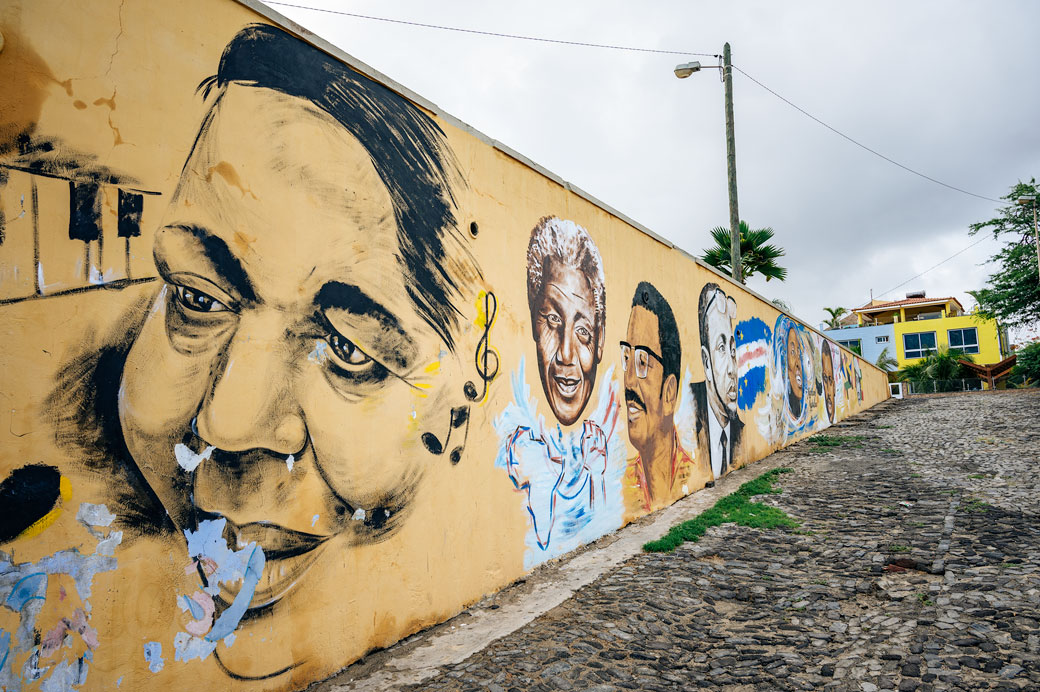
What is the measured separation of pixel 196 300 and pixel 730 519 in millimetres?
5544

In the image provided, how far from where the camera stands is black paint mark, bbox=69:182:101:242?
95.5 inches

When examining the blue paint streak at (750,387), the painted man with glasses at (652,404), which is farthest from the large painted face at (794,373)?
the painted man with glasses at (652,404)

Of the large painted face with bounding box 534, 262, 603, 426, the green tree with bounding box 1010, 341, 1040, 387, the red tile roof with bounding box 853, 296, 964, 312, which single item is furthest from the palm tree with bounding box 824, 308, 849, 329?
the large painted face with bounding box 534, 262, 603, 426

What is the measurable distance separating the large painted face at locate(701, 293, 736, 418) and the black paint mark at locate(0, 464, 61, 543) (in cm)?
780

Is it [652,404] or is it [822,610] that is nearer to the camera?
[822,610]

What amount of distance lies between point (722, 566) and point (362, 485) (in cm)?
314

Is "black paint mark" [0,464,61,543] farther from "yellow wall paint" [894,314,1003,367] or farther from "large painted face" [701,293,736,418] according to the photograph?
"yellow wall paint" [894,314,1003,367]

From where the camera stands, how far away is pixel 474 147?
4.66 metres

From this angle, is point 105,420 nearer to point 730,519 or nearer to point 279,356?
point 279,356

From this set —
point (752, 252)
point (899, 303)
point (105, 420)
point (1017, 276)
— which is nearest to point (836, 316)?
point (899, 303)

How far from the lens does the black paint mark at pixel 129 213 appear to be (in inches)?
101

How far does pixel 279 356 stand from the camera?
123 inches

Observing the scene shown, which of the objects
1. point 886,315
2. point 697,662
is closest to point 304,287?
point 697,662

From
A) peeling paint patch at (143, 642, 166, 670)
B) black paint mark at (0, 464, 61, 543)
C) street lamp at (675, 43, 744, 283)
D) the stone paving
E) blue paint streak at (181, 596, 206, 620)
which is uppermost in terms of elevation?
street lamp at (675, 43, 744, 283)
